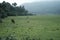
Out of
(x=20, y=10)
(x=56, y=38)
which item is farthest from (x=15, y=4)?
(x=56, y=38)

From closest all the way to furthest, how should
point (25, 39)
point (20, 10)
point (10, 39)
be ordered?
point (10, 39)
point (25, 39)
point (20, 10)

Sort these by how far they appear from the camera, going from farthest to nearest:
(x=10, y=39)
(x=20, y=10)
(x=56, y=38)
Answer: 1. (x=20, y=10)
2. (x=56, y=38)
3. (x=10, y=39)

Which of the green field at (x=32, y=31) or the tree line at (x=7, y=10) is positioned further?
the tree line at (x=7, y=10)

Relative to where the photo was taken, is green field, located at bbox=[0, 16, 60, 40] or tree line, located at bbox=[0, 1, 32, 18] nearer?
green field, located at bbox=[0, 16, 60, 40]

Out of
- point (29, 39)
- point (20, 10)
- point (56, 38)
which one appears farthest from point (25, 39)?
point (20, 10)

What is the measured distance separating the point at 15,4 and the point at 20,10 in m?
5.68

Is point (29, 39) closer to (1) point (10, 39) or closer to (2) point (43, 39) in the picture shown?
(2) point (43, 39)

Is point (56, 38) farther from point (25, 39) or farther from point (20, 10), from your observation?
point (20, 10)

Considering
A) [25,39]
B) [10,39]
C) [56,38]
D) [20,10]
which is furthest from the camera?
[20,10]

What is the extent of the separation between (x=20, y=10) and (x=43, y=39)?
74804 mm

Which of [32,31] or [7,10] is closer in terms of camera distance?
[32,31]

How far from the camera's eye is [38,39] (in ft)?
57.0

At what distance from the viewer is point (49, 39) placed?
17828 millimetres

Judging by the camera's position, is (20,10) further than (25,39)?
Yes
